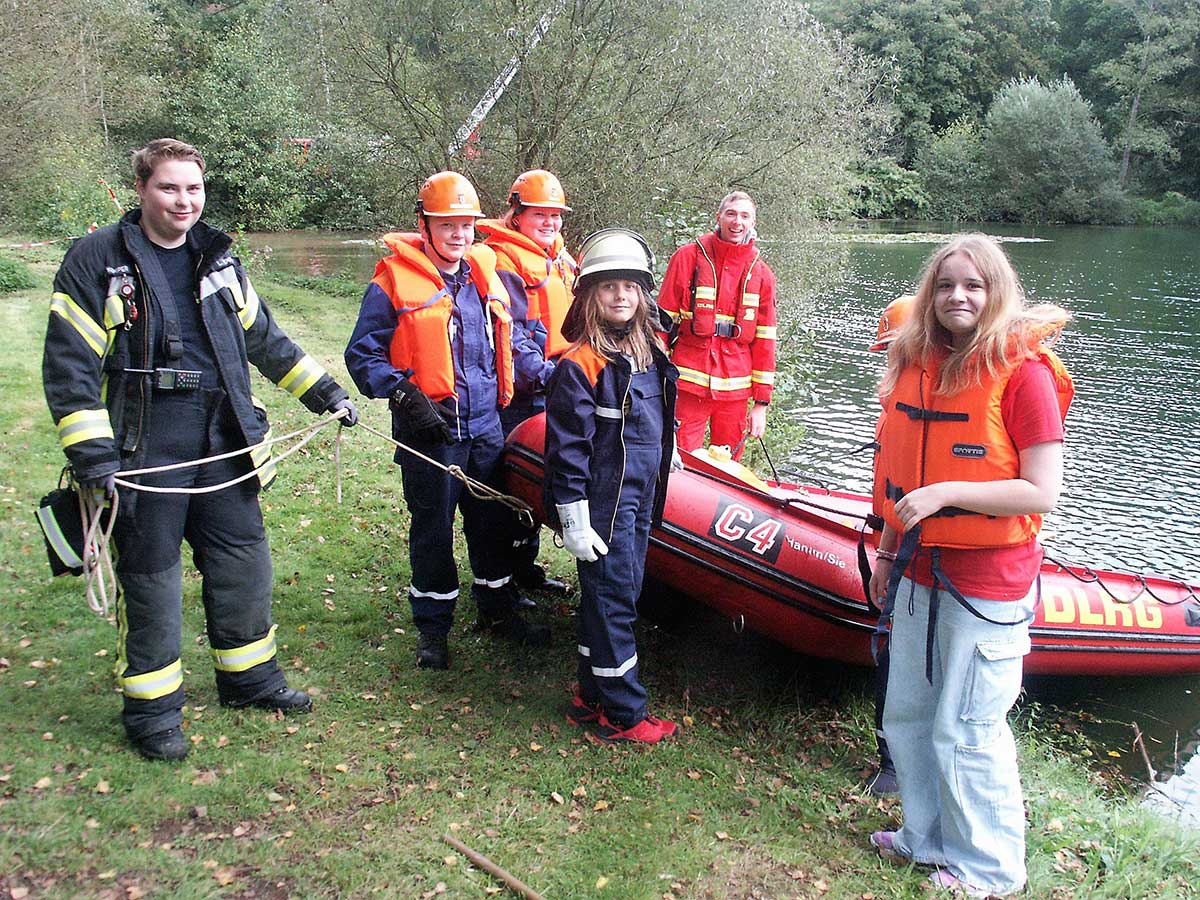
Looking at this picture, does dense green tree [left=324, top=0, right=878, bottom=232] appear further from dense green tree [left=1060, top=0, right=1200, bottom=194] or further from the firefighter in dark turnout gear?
dense green tree [left=1060, top=0, right=1200, bottom=194]

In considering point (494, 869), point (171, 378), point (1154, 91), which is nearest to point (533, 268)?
point (171, 378)

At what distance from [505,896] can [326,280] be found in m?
15.5

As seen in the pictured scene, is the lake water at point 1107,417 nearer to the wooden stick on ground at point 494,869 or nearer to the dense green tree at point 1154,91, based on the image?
the wooden stick on ground at point 494,869

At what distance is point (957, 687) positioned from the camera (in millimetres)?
2824

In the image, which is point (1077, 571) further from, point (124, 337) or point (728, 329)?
point (124, 337)

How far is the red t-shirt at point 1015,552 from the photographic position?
2633mm

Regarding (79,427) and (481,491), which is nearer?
(79,427)

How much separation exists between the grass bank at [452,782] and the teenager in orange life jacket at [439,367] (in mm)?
518

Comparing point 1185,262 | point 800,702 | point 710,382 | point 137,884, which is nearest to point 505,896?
point 137,884

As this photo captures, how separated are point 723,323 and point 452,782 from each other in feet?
9.94

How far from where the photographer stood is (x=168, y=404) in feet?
10.0

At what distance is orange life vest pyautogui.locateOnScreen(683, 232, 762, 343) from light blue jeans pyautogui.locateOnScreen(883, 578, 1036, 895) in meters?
2.62

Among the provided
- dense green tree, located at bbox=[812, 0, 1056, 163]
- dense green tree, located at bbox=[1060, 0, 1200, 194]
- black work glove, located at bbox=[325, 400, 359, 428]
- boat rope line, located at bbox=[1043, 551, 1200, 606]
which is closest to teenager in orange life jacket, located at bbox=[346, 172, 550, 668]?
black work glove, located at bbox=[325, 400, 359, 428]

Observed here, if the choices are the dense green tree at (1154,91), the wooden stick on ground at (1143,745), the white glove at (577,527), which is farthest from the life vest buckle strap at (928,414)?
the dense green tree at (1154,91)
